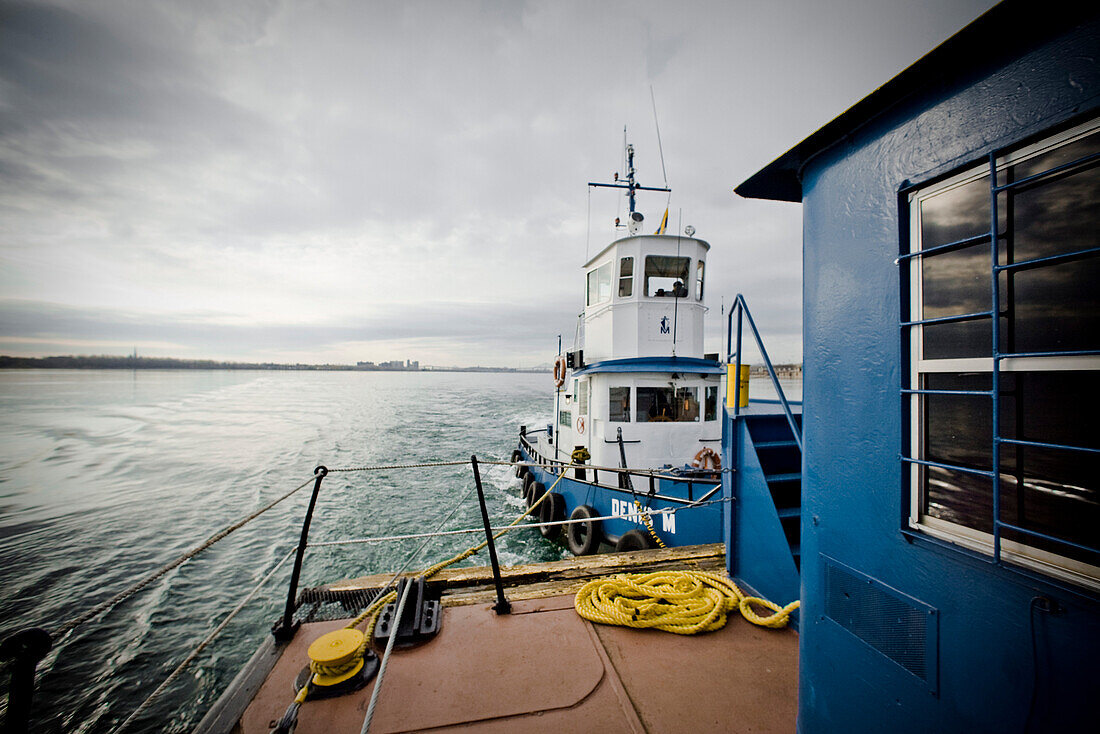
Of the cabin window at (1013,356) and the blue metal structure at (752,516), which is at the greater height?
the cabin window at (1013,356)

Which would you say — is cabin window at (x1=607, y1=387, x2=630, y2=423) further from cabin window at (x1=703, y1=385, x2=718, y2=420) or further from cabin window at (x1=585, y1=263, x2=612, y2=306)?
cabin window at (x1=585, y1=263, x2=612, y2=306)

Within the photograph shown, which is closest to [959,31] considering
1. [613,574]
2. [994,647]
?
[994,647]

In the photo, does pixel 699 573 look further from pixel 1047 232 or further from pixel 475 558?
pixel 475 558

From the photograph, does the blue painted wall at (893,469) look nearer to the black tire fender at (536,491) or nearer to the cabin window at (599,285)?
the cabin window at (599,285)

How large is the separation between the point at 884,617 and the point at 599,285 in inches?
374

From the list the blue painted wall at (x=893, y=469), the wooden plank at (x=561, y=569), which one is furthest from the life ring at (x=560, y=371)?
the blue painted wall at (x=893, y=469)

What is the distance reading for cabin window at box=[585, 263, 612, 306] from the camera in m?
10.3

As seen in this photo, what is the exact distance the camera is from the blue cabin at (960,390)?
1268 millimetres

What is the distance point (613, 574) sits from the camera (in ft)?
13.5

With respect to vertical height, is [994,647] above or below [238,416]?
above

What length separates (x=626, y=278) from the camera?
9.91 meters

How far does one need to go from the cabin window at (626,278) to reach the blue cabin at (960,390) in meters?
7.82

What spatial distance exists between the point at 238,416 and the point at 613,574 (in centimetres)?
4640

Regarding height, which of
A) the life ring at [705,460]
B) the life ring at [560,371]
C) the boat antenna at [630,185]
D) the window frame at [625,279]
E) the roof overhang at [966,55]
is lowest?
the life ring at [705,460]
